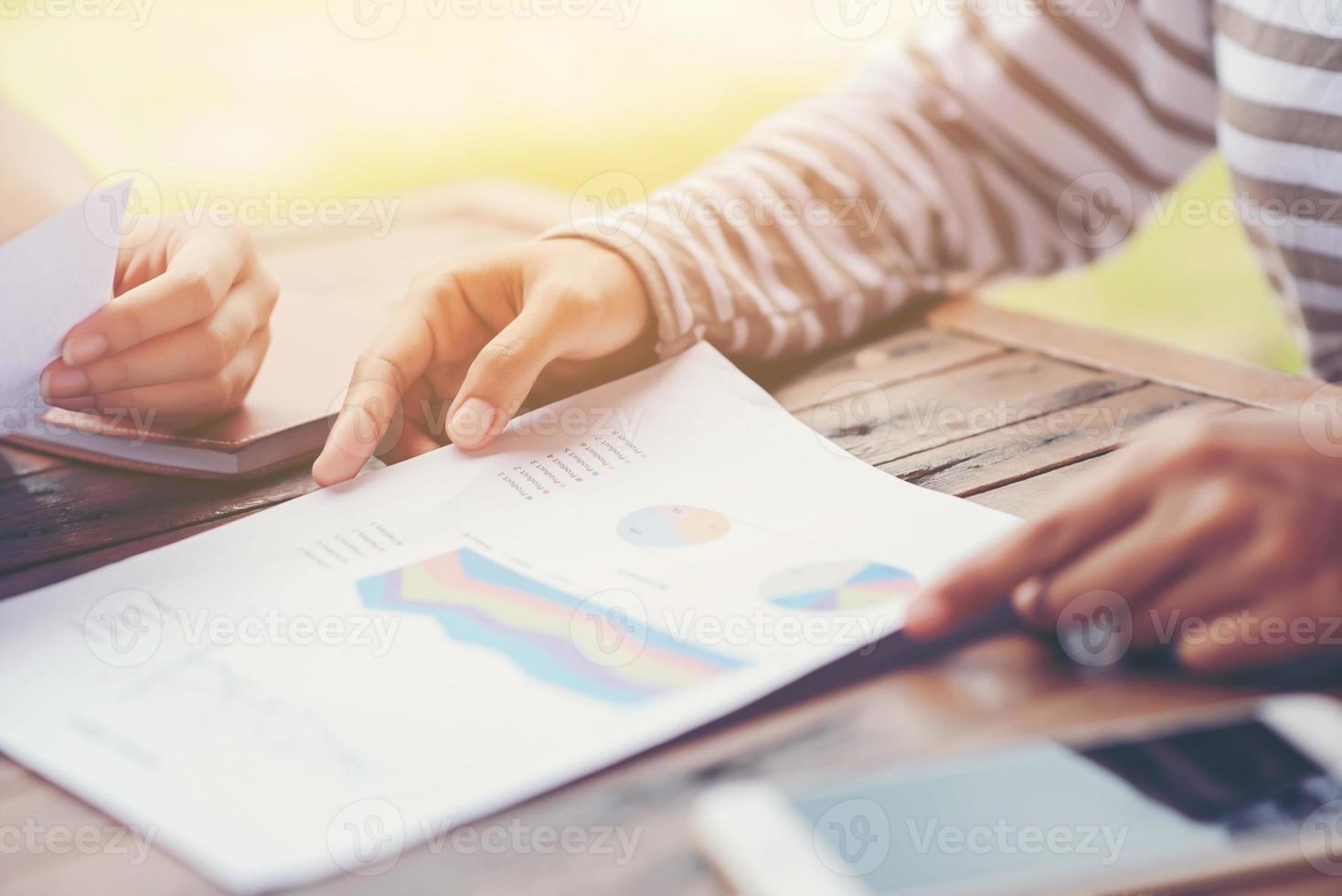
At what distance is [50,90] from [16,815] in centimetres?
284

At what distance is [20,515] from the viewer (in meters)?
0.59

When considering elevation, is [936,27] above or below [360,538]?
above

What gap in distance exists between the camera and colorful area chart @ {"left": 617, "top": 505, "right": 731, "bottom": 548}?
489 mm

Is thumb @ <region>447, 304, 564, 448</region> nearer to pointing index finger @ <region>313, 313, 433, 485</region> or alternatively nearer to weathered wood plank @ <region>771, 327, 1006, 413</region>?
pointing index finger @ <region>313, 313, 433, 485</region>

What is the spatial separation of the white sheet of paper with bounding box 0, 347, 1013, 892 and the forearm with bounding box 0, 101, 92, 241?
0.29m

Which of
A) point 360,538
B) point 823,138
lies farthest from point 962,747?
point 823,138

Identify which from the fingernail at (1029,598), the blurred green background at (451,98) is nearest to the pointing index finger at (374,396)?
the fingernail at (1029,598)

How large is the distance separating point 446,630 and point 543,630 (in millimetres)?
37

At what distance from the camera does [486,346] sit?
0.61 meters

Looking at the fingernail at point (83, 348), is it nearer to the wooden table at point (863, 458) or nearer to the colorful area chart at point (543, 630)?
the wooden table at point (863, 458)

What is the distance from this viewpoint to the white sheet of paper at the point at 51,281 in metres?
0.52

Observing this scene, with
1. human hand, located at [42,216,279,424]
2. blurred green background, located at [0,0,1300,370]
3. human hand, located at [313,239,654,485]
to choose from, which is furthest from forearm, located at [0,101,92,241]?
blurred green background, located at [0,0,1300,370]

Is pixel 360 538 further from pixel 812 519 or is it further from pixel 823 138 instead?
pixel 823 138

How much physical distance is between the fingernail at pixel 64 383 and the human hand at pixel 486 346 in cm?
13
